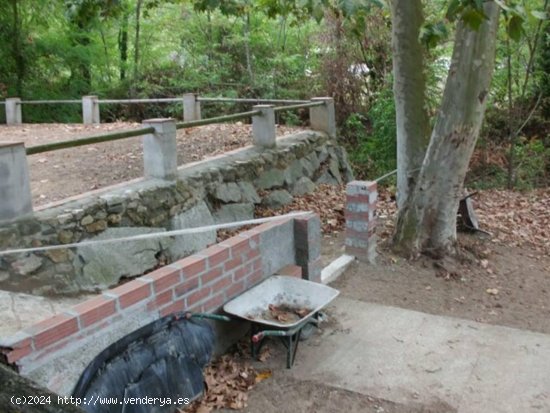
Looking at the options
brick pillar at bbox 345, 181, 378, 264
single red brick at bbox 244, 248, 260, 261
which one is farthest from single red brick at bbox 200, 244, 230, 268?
brick pillar at bbox 345, 181, 378, 264

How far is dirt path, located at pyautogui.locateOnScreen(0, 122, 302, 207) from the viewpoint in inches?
256

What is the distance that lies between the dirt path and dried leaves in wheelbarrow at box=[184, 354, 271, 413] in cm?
296

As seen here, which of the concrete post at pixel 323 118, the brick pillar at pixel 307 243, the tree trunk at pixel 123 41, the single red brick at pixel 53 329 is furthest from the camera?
the tree trunk at pixel 123 41

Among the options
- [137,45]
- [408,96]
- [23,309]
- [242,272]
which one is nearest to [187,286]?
[242,272]

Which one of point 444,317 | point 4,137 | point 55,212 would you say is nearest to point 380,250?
point 444,317

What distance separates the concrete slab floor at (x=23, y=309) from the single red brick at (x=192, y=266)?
37.3 inches

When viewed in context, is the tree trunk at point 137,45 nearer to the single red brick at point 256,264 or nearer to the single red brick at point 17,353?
the single red brick at point 256,264

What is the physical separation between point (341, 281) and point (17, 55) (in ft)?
36.5

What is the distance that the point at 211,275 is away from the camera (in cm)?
364

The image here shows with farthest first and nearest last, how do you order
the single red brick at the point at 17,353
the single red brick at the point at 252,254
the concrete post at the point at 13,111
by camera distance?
the concrete post at the point at 13,111 < the single red brick at the point at 252,254 < the single red brick at the point at 17,353

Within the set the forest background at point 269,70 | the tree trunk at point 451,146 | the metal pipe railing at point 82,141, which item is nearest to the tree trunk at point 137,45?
the forest background at point 269,70

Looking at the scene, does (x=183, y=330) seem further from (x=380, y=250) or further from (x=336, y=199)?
(x=336, y=199)

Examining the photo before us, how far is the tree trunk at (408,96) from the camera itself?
260 inches

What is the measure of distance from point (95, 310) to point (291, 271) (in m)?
1.84
